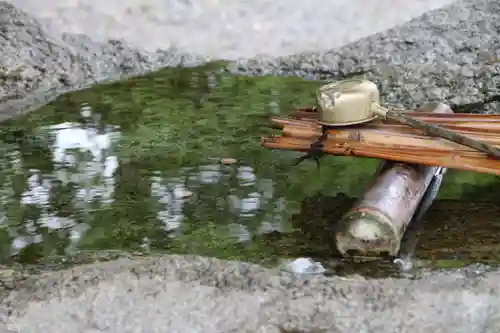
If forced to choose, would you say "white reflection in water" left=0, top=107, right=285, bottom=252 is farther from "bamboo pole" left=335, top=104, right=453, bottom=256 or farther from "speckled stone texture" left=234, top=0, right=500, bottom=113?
"speckled stone texture" left=234, top=0, right=500, bottom=113

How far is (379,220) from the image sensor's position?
10.2 ft

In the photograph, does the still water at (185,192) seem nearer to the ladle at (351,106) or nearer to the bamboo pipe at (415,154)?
the bamboo pipe at (415,154)

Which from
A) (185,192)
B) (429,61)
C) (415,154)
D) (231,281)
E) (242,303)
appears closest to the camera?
(242,303)

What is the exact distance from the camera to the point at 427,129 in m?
3.42

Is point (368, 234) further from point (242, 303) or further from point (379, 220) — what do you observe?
point (242, 303)

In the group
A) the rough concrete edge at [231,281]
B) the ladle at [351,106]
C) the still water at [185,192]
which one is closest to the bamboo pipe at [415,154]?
the ladle at [351,106]

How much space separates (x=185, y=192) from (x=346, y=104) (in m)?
1.01

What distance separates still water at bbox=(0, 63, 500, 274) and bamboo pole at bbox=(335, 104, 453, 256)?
9 centimetres

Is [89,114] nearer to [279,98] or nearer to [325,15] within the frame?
[279,98]

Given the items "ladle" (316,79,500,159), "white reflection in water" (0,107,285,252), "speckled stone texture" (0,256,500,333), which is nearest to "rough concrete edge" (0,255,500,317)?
"speckled stone texture" (0,256,500,333)

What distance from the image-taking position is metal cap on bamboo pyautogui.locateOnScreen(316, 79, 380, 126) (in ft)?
11.6

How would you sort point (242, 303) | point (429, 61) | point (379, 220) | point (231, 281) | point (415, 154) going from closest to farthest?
point (242, 303) → point (231, 281) → point (379, 220) → point (415, 154) → point (429, 61)

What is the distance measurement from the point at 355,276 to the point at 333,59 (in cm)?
375

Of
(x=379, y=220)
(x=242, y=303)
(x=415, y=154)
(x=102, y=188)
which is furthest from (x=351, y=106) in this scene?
(x=102, y=188)
